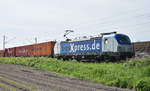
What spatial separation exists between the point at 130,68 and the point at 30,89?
9.67m

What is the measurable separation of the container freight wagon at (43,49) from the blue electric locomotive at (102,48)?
21.3ft

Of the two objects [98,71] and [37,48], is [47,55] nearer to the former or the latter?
[37,48]

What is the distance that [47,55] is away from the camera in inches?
1481

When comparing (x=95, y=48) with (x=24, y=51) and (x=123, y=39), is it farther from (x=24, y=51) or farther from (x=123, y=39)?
(x=24, y=51)

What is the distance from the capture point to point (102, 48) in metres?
24.5

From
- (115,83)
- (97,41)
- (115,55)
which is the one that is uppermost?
(97,41)

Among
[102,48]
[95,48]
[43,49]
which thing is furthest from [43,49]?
[102,48]

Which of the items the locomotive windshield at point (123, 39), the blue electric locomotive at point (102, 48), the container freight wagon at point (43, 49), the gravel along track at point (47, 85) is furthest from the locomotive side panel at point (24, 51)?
the gravel along track at point (47, 85)

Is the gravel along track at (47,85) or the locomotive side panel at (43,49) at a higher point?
the locomotive side panel at (43,49)

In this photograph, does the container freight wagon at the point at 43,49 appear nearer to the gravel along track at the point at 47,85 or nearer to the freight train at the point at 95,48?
the freight train at the point at 95,48

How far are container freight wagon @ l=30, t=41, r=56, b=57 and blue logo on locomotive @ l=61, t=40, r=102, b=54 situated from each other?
14.1 ft

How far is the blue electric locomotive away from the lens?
22.9 metres

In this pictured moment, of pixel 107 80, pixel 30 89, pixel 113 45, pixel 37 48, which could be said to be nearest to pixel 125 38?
pixel 113 45

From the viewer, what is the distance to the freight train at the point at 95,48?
75.4 ft
